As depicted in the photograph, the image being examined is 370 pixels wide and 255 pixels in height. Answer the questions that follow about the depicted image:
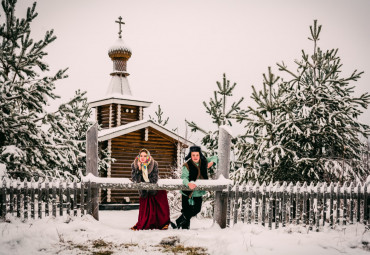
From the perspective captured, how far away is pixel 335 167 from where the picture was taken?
394 inches

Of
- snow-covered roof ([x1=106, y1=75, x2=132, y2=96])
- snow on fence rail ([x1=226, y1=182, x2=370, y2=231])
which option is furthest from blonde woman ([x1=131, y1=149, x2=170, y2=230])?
snow-covered roof ([x1=106, y1=75, x2=132, y2=96])

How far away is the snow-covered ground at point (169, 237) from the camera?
6.29 metres

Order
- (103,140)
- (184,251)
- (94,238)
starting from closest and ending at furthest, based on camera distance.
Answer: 1. (184,251)
2. (94,238)
3. (103,140)

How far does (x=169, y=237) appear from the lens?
7062 millimetres

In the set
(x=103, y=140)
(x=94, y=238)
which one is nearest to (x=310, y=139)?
(x=94, y=238)

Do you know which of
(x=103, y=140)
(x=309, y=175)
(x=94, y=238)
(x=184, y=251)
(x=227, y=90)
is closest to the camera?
(x=184, y=251)

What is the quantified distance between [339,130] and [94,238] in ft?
23.7

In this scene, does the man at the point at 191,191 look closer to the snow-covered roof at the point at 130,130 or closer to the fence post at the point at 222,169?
the fence post at the point at 222,169

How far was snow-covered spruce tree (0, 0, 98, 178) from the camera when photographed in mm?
9586

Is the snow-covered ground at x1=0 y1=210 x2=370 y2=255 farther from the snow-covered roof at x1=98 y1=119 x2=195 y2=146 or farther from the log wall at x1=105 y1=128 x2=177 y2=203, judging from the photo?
the log wall at x1=105 y1=128 x2=177 y2=203

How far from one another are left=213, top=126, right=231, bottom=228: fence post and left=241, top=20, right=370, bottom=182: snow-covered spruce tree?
69.4 inches

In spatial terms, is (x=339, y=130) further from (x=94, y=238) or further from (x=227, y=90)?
(x=94, y=238)

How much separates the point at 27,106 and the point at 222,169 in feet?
19.4

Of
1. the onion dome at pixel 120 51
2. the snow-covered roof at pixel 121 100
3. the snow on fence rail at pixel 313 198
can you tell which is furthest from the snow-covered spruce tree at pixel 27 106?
the onion dome at pixel 120 51
